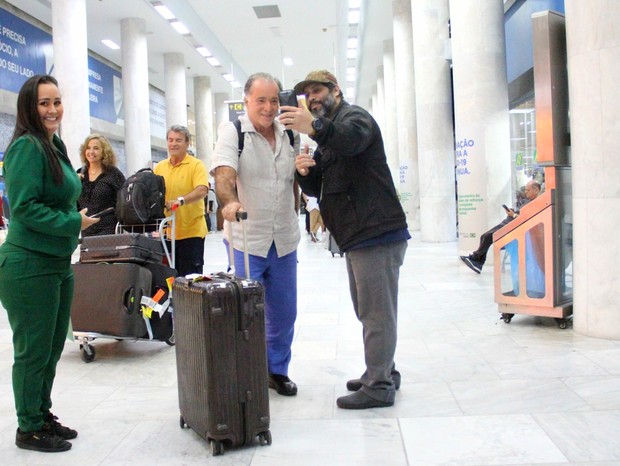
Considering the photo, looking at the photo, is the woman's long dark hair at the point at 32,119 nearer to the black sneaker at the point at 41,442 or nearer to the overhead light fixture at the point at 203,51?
the black sneaker at the point at 41,442

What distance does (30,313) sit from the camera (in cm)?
308

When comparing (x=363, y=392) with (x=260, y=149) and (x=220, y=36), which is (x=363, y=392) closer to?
(x=260, y=149)

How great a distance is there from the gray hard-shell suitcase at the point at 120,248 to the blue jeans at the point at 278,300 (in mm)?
1424

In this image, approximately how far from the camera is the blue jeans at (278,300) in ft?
12.6

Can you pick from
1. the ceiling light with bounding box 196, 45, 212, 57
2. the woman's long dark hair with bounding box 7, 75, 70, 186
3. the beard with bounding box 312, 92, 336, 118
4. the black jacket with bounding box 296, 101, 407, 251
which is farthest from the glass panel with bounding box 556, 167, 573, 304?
the ceiling light with bounding box 196, 45, 212, 57

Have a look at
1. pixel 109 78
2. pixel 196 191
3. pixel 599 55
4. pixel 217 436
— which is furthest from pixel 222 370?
pixel 109 78

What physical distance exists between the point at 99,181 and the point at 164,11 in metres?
15.0

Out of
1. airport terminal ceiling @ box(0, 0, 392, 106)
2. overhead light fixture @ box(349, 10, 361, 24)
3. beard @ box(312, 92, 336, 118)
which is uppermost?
airport terminal ceiling @ box(0, 0, 392, 106)

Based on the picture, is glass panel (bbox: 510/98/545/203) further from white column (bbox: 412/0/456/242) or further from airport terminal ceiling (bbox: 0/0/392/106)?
airport terminal ceiling (bbox: 0/0/392/106)

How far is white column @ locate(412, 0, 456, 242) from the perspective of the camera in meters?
15.3

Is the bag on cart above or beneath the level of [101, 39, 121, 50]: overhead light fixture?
beneath

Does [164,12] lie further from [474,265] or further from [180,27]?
[474,265]

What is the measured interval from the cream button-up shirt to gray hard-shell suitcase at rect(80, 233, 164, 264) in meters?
1.42

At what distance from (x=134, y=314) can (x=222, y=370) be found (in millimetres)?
2073
